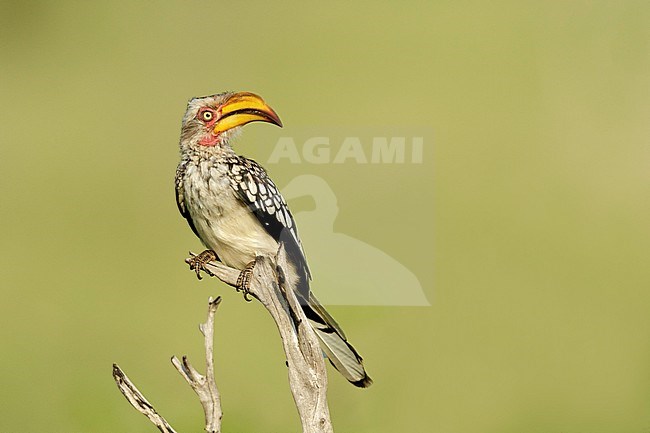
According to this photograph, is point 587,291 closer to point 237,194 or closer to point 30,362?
point 237,194

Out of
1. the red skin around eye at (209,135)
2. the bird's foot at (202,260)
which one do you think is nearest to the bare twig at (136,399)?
the bird's foot at (202,260)

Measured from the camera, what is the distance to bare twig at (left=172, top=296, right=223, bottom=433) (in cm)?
139

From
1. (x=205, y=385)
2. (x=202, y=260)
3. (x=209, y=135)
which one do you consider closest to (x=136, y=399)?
(x=205, y=385)

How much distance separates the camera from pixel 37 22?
7.55 ft

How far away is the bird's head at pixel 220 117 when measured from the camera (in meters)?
1.41

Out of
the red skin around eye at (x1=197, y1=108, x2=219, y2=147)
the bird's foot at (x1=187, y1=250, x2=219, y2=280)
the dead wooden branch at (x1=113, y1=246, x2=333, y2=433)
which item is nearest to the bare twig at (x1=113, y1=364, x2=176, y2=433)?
the dead wooden branch at (x1=113, y1=246, x2=333, y2=433)

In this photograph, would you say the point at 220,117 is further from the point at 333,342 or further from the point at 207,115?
the point at 333,342

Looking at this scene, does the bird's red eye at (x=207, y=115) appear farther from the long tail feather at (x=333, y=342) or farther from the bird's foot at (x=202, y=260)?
the long tail feather at (x=333, y=342)

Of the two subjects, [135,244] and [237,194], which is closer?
[237,194]

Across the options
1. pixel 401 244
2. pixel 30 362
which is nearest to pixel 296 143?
pixel 401 244

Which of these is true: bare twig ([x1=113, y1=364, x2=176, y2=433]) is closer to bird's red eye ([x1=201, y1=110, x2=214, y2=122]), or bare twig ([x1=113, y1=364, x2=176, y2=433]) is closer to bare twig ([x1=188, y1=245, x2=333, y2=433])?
bare twig ([x1=188, y1=245, x2=333, y2=433])

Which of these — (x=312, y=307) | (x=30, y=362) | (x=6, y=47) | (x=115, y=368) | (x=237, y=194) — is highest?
(x=6, y=47)

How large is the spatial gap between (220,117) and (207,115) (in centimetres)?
3

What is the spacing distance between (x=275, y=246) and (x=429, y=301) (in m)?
0.57
